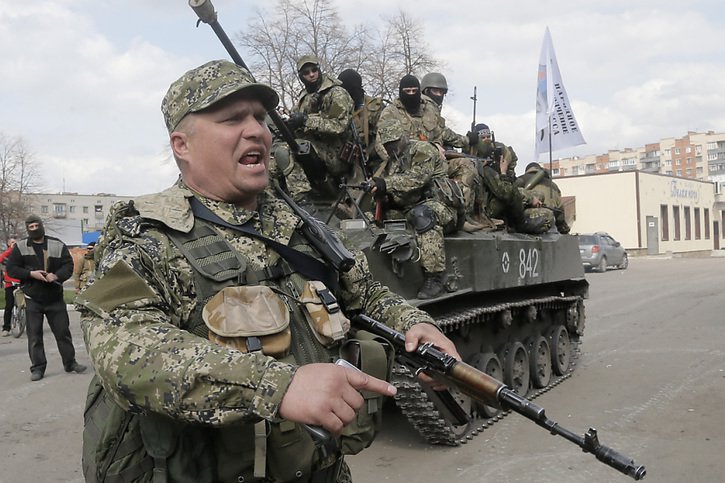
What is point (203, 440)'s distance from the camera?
1.85 metres

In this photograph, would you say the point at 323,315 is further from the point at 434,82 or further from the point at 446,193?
the point at 434,82

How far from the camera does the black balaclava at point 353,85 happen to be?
7660mm

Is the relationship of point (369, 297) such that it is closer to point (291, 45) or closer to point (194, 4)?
point (194, 4)

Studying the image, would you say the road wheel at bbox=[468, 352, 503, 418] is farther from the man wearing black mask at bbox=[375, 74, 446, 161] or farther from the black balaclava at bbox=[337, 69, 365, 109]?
the black balaclava at bbox=[337, 69, 365, 109]

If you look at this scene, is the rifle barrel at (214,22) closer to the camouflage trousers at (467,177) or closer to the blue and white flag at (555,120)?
the camouflage trousers at (467,177)

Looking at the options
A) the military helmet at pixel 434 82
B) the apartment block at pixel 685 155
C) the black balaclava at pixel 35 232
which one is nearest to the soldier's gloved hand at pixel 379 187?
the military helmet at pixel 434 82

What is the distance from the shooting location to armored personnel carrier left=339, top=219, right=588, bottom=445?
5.82 m

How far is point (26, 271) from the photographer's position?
340 inches

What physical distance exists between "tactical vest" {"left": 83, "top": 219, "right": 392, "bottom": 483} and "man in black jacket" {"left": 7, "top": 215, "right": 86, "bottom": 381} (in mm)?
7230

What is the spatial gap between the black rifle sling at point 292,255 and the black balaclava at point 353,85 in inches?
224

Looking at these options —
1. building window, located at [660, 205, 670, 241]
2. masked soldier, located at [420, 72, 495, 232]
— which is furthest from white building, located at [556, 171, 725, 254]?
masked soldier, located at [420, 72, 495, 232]

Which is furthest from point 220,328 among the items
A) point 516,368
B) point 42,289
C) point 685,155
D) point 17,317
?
point 685,155

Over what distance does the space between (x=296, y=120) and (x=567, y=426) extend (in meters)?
3.61

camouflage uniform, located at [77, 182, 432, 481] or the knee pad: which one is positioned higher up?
the knee pad
